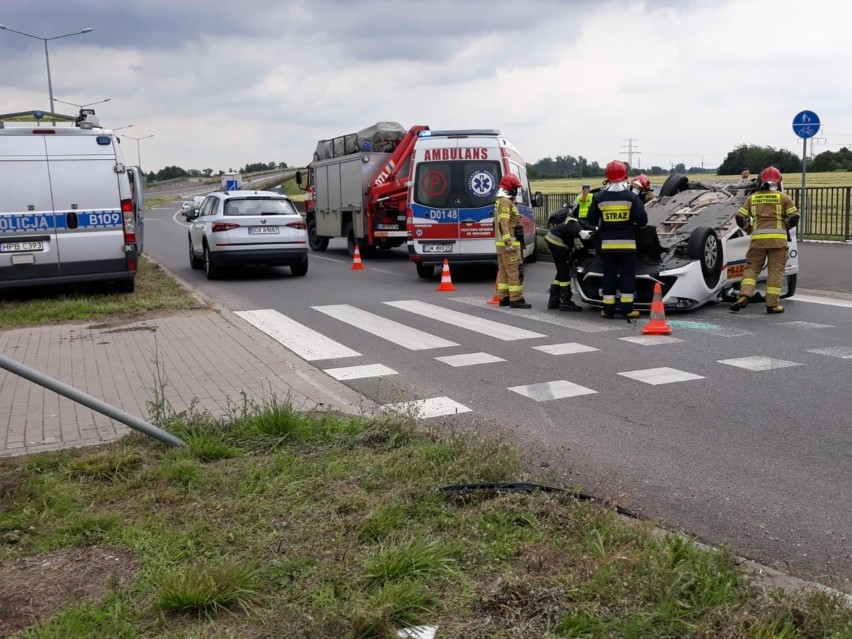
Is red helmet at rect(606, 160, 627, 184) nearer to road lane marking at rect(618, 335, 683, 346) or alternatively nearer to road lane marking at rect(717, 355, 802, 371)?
road lane marking at rect(618, 335, 683, 346)

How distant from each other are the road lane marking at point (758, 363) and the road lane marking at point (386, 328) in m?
2.96

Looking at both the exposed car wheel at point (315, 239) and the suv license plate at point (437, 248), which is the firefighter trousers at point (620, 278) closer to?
the suv license plate at point (437, 248)

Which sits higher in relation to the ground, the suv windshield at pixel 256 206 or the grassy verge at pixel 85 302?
the suv windshield at pixel 256 206

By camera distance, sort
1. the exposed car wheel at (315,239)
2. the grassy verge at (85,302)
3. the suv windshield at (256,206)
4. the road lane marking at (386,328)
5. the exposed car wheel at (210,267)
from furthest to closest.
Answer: the exposed car wheel at (315,239), the exposed car wheel at (210,267), the suv windshield at (256,206), the grassy verge at (85,302), the road lane marking at (386,328)

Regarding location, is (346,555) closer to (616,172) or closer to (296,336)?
(296,336)

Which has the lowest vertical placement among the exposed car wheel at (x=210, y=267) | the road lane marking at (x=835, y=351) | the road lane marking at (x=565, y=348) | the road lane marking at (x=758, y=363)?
the road lane marking at (x=835, y=351)

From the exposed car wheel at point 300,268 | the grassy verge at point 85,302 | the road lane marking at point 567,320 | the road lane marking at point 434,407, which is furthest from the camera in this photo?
the exposed car wheel at point 300,268

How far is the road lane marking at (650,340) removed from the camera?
367 inches

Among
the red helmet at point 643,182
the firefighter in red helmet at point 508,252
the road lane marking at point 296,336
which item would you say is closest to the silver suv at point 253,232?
the road lane marking at point 296,336

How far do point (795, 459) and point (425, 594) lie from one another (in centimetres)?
312

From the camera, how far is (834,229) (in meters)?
19.5

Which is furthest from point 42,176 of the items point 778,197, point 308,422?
point 778,197

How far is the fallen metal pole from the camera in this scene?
13.5 ft

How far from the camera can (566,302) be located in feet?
39.1
